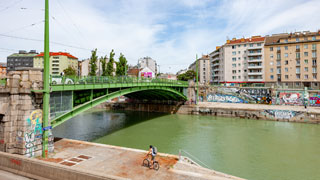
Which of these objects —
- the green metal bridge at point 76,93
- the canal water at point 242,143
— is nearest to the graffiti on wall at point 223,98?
the canal water at point 242,143

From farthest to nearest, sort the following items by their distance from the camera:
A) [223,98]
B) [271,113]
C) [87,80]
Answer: [223,98]
[271,113]
[87,80]

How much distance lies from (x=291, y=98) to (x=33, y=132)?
46555 millimetres

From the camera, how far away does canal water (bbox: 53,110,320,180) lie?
14469 millimetres

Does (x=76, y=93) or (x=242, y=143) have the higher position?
(x=76, y=93)

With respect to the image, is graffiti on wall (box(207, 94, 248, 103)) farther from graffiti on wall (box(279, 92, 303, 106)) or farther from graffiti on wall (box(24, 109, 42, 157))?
graffiti on wall (box(24, 109, 42, 157))

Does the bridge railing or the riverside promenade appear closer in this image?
the riverside promenade

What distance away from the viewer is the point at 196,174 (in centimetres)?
1002

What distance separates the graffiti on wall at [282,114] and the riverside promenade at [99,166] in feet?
94.2

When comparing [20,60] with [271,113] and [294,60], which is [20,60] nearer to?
[271,113]

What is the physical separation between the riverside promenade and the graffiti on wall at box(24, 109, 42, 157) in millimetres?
1135

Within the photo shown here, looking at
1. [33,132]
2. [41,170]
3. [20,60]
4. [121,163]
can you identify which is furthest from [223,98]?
[20,60]

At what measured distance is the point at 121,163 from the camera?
1162cm

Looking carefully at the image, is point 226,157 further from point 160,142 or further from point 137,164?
point 137,164

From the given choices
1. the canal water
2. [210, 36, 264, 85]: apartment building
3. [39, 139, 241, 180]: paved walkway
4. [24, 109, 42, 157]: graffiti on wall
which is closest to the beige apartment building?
[210, 36, 264, 85]: apartment building
